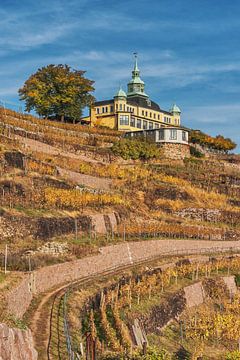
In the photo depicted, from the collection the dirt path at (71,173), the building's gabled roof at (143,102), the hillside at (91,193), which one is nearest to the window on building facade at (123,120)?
the hillside at (91,193)

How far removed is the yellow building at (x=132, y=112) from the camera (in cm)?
7850

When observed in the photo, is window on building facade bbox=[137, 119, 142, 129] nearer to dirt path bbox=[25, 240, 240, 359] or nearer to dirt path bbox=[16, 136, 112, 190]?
dirt path bbox=[16, 136, 112, 190]

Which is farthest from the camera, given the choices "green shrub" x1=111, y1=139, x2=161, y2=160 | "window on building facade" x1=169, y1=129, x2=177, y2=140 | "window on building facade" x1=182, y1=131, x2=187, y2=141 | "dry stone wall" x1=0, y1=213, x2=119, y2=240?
"window on building facade" x1=182, y1=131, x2=187, y2=141

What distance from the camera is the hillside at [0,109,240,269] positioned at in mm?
35344

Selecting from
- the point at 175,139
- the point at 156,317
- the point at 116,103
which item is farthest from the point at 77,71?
the point at 156,317

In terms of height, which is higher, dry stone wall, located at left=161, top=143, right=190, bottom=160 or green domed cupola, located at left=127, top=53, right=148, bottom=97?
green domed cupola, located at left=127, top=53, right=148, bottom=97

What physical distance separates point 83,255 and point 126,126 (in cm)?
4674

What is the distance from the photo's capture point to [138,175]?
57.2m

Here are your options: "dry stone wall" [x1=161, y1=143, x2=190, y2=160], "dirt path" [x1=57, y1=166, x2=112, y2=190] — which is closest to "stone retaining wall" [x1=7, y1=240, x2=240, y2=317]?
"dirt path" [x1=57, y1=166, x2=112, y2=190]

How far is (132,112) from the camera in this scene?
80312mm

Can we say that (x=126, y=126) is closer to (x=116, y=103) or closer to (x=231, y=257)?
(x=116, y=103)

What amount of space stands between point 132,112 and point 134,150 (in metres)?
18.2

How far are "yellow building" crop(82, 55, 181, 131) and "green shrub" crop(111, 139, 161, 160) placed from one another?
13009mm

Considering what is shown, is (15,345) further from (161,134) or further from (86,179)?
(161,134)
